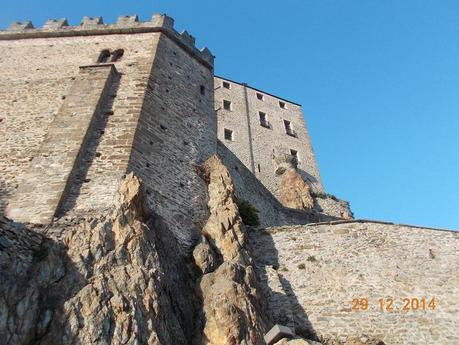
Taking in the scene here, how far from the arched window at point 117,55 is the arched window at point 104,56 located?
239 millimetres

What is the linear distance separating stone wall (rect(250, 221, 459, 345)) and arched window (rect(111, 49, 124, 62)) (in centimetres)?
818

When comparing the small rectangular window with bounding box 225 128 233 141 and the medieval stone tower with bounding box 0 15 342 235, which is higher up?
the small rectangular window with bounding box 225 128 233 141

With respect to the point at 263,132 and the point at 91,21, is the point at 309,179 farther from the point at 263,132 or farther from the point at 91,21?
the point at 91,21

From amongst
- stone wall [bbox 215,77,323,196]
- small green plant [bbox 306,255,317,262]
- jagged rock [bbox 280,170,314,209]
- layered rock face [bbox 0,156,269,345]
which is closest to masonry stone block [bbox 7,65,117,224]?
layered rock face [bbox 0,156,269,345]

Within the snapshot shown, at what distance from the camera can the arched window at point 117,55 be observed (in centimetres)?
1545

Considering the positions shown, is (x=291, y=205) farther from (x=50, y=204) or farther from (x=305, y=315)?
(x=50, y=204)

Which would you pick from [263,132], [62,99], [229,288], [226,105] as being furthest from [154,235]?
[226,105]

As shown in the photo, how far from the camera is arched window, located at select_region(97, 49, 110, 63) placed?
1546cm

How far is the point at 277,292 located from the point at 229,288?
8.91 feet

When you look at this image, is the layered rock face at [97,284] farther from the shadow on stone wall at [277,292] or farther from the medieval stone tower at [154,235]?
the shadow on stone wall at [277,292]

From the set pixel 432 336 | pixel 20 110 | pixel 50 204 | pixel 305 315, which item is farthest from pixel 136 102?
pixel 432 336

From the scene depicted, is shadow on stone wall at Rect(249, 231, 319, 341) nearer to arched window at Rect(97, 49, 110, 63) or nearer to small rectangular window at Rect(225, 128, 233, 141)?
arched window at Rect(97, 49, 110, 63)

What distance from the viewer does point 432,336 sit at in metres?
10.3
